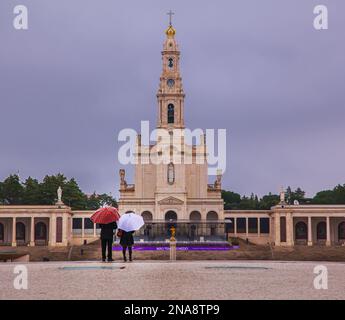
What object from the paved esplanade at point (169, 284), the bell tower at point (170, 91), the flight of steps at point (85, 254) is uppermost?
the bell tower at point (170, 91)

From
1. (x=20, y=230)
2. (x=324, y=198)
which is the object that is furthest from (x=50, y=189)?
(x=324, y=198)

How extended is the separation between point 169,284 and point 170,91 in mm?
71941

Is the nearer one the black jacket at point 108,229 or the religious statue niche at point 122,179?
the black jacket at point 108,229

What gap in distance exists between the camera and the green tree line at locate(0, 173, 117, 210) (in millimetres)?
98688

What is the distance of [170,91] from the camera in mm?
91188

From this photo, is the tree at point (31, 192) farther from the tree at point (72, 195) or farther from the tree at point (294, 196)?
the tree at point (294, 196)

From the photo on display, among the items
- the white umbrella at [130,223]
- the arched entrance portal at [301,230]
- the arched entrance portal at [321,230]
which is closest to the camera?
the white umbrella at [130,223]

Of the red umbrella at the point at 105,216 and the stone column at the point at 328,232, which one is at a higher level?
the red umbrella at the point at 105,216

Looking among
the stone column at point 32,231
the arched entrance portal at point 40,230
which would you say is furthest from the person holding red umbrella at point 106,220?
the arched entrance portal at point 40,230

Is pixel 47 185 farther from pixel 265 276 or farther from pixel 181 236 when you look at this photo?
pixel 265 276

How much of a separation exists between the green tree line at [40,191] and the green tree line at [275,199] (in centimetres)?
2955

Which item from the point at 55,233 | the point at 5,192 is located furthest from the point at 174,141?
the point at 5,192

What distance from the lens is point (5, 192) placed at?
101750mm

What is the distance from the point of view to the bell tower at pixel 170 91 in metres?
90.6
